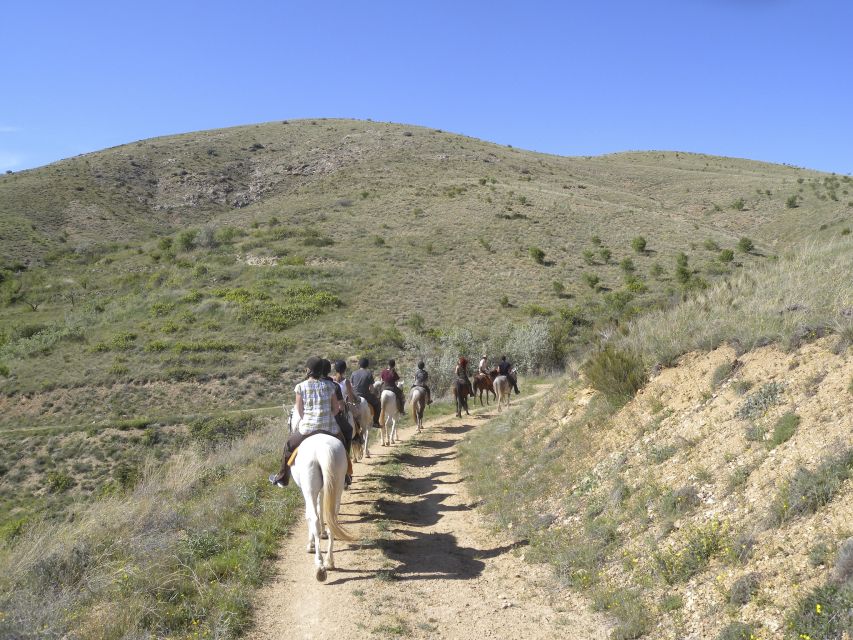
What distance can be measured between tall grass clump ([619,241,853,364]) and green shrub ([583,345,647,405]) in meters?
0.34

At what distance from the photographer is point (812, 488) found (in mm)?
4926

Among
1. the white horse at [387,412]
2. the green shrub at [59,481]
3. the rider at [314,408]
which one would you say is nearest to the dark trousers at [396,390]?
the white horse at [387,412]

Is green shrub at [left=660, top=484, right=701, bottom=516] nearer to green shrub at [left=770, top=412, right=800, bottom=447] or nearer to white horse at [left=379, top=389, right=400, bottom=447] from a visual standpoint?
green shrub at [left=770, top=412, right=800, bottom=447]

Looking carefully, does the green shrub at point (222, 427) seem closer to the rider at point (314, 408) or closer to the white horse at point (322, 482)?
the rider at point (314, 408)

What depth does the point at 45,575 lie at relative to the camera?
609 centimetres

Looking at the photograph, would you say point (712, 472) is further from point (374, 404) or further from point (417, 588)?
point (374, 404)

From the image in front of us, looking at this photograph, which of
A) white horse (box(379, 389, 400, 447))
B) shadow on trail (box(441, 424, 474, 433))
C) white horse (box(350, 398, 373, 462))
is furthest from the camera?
shadow on trail (box(441, 424, 474, 433))

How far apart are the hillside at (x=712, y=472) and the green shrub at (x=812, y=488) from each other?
1 centimetres

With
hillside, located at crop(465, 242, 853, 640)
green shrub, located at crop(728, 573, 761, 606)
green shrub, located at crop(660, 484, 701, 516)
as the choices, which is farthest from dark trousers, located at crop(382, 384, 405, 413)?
green shrub, located at crop(728, 573, 761, 606)

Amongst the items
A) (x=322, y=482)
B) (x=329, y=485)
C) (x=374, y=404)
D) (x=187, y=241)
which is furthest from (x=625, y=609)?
(x=187, y=241)

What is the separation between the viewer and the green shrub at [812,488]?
4844mm

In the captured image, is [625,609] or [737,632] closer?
[737,632]

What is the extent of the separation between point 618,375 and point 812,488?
4.55 m

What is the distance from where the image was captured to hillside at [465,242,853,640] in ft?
15.0
